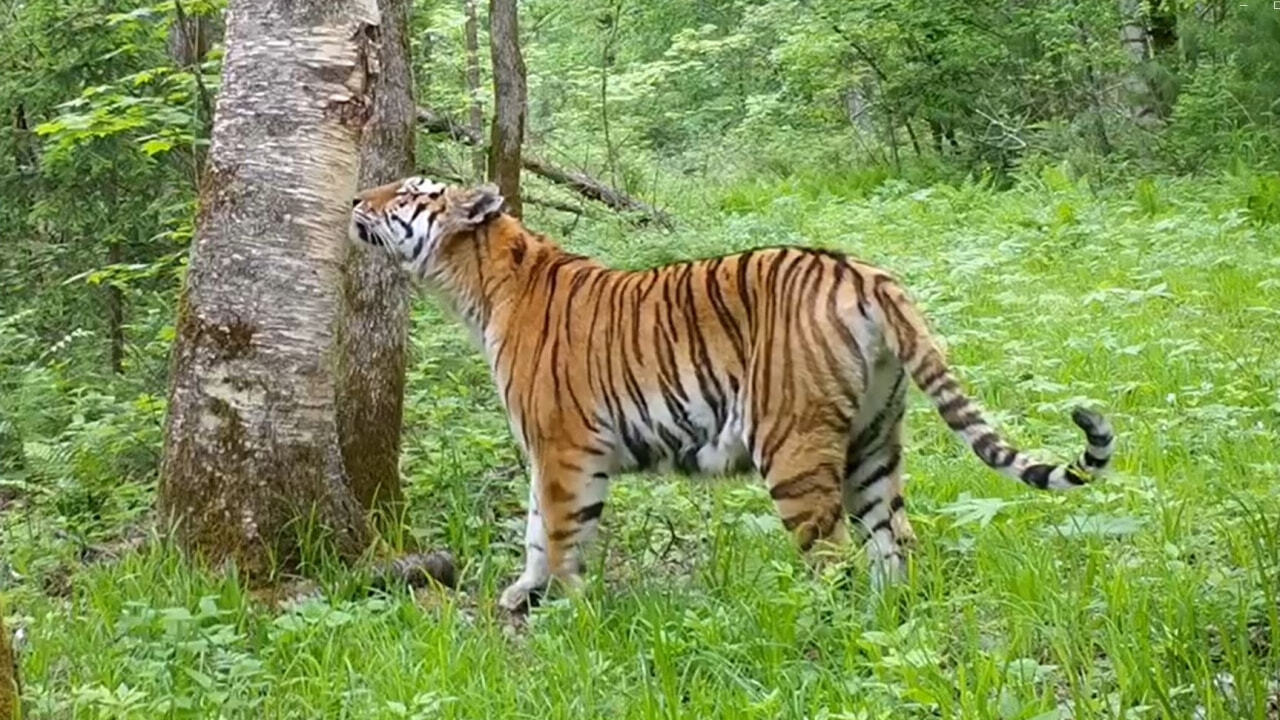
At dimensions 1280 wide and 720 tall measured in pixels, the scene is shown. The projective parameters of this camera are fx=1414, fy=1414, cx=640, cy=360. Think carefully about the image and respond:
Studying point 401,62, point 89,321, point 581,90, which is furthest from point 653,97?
point 401,62

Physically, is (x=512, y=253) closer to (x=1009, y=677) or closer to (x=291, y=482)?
(x=291, y=482)

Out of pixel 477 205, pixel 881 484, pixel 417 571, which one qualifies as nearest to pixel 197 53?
pixel 477 205

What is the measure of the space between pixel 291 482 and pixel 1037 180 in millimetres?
11501

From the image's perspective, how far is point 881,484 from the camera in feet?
16.6

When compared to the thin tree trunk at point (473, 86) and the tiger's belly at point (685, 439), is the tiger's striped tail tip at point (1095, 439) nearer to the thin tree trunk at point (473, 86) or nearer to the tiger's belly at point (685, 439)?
the tiger's belly at point (685, 439)

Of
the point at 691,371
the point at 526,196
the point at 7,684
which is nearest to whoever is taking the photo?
the point at 7,684

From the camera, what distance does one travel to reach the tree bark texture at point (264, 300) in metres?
5.04

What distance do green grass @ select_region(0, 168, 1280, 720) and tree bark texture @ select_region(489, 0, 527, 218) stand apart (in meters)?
2.65

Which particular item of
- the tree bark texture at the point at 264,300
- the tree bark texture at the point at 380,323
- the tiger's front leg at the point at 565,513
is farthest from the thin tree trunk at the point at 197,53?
the tiger's front leg at the point at 565,513

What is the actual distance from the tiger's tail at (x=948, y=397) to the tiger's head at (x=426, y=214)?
1.78 metres

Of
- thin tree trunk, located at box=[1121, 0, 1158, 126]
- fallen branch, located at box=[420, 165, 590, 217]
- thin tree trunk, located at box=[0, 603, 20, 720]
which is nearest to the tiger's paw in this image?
thin tree trunk, located at box=[0, 603, 20, 720]

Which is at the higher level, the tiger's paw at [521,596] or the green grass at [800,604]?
the green grass at [800,604]

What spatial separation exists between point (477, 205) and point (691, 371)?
49.0 inches

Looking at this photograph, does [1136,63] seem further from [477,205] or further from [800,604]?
[800,604]
